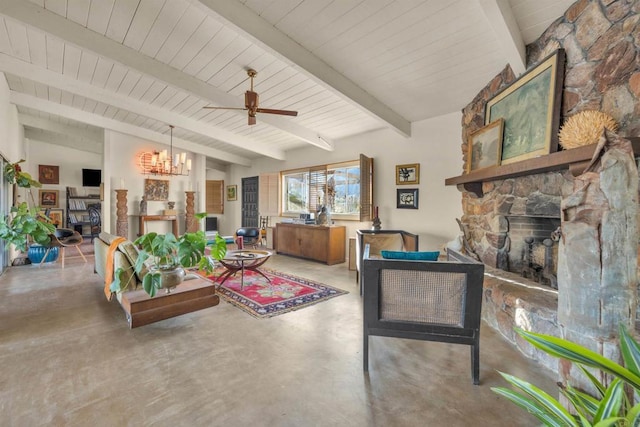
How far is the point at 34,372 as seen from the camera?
75.8 inches

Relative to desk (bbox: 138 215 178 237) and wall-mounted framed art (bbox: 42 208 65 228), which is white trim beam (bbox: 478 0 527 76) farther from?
wall-mounted framed art (bbox: 42 208 65 228)

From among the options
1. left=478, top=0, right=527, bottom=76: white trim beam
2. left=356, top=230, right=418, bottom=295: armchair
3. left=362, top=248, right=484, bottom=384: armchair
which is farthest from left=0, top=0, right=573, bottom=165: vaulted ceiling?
left=362, top=248, right=484, bottom=384: armchair

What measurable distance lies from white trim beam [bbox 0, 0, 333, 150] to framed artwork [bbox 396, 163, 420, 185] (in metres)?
2.82

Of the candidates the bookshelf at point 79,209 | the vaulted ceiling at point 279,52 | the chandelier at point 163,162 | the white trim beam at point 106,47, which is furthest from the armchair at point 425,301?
the bookshelf at point 79,209

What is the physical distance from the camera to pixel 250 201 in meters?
8.26

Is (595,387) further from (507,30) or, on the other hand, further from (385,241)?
(385,241)

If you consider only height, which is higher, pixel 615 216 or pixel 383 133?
pixel 383 133

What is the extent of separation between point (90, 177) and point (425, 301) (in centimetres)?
1011

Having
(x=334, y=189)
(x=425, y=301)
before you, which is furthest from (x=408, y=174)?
(x=425, y=301)

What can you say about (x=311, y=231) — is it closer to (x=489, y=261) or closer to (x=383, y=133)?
(x=383, y=133)

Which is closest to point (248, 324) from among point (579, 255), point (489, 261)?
point (579, 255)

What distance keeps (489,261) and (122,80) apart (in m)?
5.47

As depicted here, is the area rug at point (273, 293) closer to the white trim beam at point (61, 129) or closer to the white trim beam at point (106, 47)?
the white trim beam at point (106, 47)

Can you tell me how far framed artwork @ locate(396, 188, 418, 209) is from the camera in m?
4.55
